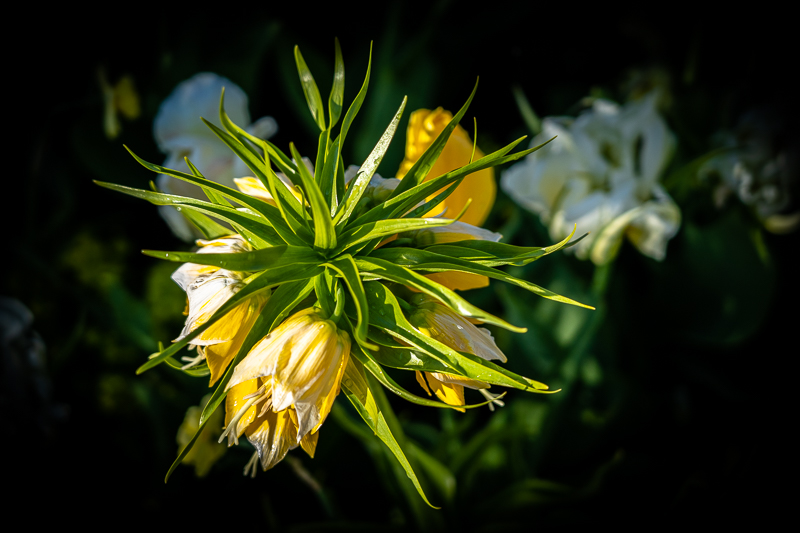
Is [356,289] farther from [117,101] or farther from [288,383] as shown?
[117,101]

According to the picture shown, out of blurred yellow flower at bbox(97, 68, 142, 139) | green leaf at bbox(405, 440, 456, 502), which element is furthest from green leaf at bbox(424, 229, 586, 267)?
blurred yellow flower at bbox(97, 68, 142, 139)

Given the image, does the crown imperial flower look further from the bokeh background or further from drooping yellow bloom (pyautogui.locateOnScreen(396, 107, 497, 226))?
the bokeh background

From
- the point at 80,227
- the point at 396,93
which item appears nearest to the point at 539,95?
the point at 396,93

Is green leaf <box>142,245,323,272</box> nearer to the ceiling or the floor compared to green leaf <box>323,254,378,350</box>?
nearer to the ceiling

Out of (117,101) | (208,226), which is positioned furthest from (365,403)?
(117,101)

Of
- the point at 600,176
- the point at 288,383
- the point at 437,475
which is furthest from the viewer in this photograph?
the point at 600,176
